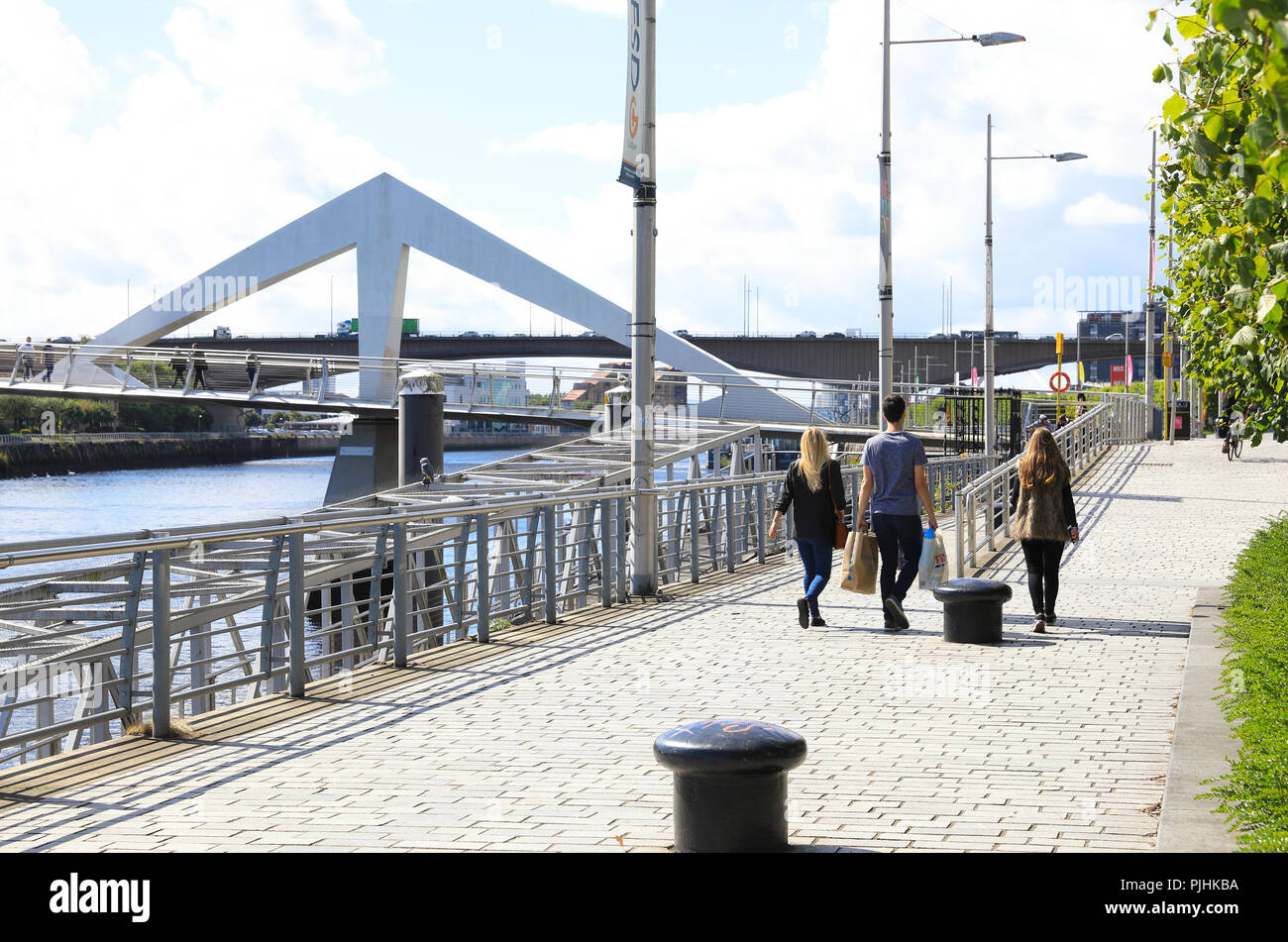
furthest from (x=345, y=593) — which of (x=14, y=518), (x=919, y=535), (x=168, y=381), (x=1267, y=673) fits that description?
(x=14, y=518)

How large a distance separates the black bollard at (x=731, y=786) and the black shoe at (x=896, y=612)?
6.44m

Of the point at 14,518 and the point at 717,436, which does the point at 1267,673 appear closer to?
the point at 717,436

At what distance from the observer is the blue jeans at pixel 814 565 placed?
462 inches

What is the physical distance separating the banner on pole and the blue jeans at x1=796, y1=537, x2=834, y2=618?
4002 mm

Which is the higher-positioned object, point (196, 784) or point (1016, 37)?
point (1016, 37)

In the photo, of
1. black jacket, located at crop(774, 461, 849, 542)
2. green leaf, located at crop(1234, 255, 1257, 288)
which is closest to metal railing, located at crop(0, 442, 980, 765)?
black jacket, located at crop(774, 461, 849, 542)


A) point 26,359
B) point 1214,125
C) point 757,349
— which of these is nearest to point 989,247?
point 1214,125

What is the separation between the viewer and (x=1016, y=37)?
23.3 metres

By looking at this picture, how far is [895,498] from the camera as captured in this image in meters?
11.5

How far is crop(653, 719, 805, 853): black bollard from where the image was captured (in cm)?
508

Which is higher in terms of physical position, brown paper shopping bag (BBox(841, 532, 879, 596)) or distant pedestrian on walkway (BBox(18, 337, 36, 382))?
distant pedestrian on walkway (BBox(18, 337, 36, 382))

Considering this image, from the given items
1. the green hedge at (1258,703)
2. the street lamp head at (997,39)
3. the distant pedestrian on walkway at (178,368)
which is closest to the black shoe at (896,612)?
the green hedge at (1258,703)

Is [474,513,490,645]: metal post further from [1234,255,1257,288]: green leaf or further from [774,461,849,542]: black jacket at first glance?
[1234,255,1257,288]: green leaf

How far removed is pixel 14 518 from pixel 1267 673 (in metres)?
47.5
